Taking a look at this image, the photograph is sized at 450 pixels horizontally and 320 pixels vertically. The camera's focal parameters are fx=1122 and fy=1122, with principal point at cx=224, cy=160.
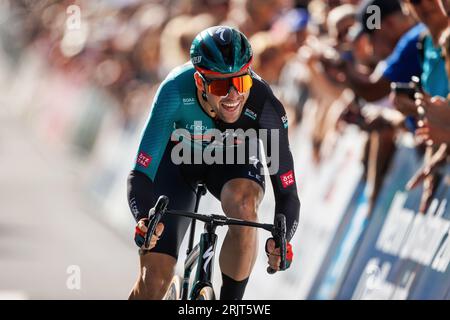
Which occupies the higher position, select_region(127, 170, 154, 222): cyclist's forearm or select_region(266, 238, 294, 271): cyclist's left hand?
select_region(127, 170, 154, 222): cyclist's forearm

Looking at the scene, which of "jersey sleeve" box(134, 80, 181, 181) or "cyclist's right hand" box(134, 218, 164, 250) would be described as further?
"jersey sleeve" box(134, 80, 181, 181)

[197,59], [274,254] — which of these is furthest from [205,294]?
[197,59]

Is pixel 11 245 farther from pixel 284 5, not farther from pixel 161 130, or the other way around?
pixel 161 130

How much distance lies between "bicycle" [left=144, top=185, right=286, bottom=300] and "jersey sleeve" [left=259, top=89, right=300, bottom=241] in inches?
14.5

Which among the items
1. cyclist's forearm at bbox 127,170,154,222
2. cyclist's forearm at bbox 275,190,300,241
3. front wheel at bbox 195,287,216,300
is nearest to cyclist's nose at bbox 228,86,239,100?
cyclist's forearm at bbox 275,190,300,241

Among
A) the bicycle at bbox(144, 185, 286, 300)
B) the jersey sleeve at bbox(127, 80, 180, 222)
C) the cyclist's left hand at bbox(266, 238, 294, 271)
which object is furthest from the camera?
the jersey sleeve at bbox(127, 80, 180, 222)

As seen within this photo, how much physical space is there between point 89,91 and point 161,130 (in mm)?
15245

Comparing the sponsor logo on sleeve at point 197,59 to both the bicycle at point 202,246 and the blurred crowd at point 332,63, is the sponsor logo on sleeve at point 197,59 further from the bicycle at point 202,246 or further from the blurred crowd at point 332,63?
the blurred crowd at point 332,63

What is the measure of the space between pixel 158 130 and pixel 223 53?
0.73 meters

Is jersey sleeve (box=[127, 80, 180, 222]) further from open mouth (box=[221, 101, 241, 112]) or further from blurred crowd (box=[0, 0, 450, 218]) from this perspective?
blurred crowd (box=[0, 0, 450, 218])

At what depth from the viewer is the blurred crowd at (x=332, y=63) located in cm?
773

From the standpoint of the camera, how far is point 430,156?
7.96 m

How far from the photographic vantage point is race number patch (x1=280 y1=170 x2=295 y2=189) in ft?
21.3

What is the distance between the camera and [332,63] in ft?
31.6
